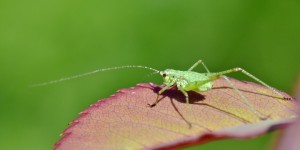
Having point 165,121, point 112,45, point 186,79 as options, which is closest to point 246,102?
point 165,121

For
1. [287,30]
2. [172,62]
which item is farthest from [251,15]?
[172,62]

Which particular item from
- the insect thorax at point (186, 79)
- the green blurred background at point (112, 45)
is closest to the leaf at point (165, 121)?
the insect thorax at point (186, 79)

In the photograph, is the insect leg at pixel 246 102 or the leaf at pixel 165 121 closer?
the leaf at pixel 165 121

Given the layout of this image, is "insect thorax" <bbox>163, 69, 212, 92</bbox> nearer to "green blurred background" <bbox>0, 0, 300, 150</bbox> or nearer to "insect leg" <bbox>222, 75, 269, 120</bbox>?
"insect leg" <bbox>222, 75, 269, 120</bbox>

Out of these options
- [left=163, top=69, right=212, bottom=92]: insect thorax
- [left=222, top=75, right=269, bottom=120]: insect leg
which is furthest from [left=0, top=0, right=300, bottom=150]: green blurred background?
[left=222, top=75, right=269, bottom=120]: insect leg

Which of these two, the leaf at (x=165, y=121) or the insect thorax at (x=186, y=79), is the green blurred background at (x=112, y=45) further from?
the leaf at (x=165, y=121)

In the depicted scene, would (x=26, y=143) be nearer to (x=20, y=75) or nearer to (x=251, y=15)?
(x=20, y=75)

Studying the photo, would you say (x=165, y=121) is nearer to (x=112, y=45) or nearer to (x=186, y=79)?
(x=186, y=79)
